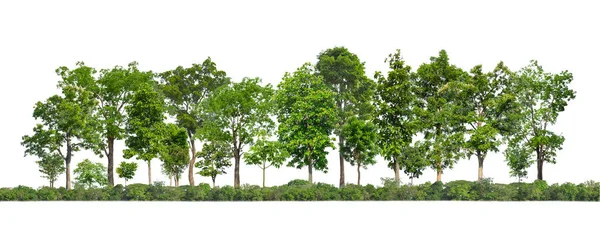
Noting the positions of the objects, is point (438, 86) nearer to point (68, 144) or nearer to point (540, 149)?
point (540, 149)

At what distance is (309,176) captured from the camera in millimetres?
50188

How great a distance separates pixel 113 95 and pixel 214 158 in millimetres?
10122

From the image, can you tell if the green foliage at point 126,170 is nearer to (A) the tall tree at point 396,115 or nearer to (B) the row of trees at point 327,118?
(B) the row of trees at point 327,118

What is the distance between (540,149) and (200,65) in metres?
30.8

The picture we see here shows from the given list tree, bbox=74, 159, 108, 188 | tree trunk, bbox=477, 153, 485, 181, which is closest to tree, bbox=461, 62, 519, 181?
tree trunk, bbox=477, 153, 485, 181

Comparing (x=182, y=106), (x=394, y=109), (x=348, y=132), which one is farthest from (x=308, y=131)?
(x=182, y=106)

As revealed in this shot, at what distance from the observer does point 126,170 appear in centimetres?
5228

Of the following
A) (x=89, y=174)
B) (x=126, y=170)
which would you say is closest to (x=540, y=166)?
(x=126, y=170)

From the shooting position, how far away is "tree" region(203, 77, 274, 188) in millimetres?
51625

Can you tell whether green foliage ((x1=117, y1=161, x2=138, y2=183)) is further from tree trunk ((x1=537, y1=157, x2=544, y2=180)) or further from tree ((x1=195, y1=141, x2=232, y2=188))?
tree trunk ((x1=537, y1=157, x2=544, y2=180))

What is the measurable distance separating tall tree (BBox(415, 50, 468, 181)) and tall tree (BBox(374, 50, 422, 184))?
108 centimetres

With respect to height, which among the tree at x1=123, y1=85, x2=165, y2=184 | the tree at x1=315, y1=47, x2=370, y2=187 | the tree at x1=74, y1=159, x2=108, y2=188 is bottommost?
the tree at x1=74, y1=159, x2=108, y2=188

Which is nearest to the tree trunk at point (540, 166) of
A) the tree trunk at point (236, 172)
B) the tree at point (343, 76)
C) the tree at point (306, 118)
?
the tree at point (343, 76)

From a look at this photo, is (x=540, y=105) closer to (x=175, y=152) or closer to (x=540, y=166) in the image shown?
(x=540, y=166)
